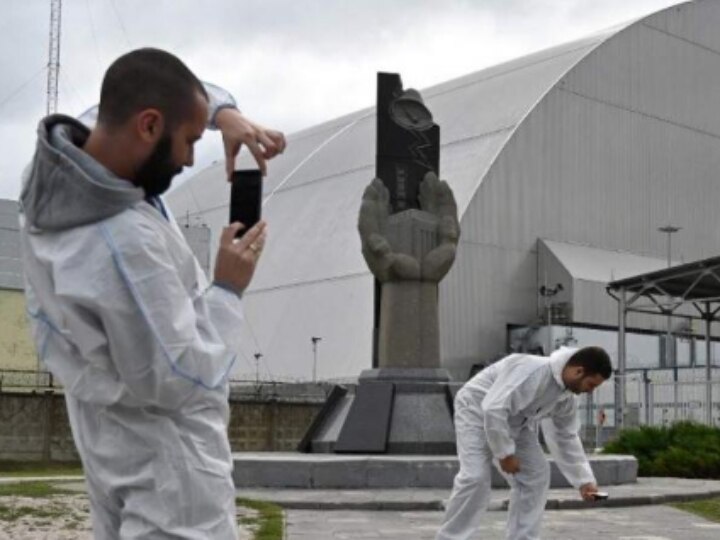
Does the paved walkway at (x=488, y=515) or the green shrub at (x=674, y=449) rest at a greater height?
→ the green shrub at (x=674, y=449)

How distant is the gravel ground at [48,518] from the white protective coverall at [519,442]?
8.15 feet

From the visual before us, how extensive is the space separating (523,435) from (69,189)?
509 cm

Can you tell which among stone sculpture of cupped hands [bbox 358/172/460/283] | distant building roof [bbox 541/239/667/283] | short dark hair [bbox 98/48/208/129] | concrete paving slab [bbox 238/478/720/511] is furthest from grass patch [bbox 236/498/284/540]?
distant building roof [bbox 541/239/667/283]

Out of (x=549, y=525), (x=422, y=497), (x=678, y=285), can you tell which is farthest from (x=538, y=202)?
(x=549, y=525)

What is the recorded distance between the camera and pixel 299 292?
152 ft

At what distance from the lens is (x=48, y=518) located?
408 inches

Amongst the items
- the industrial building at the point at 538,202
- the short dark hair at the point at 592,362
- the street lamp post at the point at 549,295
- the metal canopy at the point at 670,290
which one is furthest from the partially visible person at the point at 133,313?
the street lamp post at the point at 549,295

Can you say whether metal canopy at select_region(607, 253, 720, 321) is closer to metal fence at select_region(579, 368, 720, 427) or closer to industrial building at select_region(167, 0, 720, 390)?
metal fence at select_region(579, 368, 720, 427)

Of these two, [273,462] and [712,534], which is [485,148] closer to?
[273,462]

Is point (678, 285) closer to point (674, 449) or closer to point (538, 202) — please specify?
point (538, 202)

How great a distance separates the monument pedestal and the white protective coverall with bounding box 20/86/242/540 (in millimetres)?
13173

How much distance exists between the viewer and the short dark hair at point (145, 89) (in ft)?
9.04

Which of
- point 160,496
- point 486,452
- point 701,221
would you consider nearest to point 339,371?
point 701,221

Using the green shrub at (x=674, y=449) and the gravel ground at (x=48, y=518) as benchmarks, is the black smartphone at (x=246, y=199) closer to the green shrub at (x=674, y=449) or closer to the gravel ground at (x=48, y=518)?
the gravel ground at (x=48, y=518)
